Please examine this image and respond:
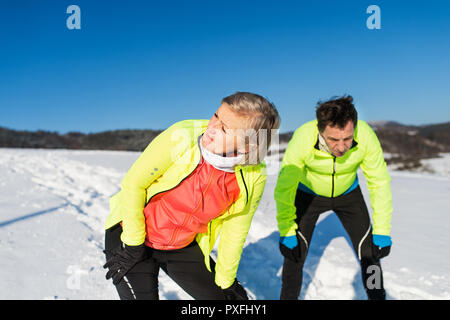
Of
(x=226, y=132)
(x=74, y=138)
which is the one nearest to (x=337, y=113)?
(x=226, y=132)

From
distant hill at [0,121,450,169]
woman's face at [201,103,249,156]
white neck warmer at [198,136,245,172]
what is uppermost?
woman's face at [201,103,249,156]

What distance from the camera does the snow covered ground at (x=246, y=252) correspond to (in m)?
2.80

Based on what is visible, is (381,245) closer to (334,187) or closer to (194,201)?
(334,187)

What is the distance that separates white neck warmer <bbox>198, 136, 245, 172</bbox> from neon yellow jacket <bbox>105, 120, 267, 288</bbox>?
0.06 meters

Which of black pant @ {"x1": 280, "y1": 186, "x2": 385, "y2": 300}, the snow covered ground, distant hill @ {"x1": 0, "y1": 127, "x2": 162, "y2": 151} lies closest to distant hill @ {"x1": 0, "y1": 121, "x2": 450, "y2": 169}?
distant hill @ {"x1": 0, "y1": 127, "x2": 162, "y2": 151}

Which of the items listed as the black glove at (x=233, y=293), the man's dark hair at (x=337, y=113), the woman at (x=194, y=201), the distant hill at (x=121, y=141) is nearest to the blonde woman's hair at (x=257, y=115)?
the woman at (x=194, y=201)

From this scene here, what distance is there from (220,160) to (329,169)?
136 cm

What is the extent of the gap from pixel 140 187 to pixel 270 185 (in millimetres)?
6111

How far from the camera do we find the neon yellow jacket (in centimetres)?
156

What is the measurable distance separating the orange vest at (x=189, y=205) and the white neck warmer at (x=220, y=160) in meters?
0.07

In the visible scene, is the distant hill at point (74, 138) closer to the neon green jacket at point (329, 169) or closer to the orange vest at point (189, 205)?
the neon green jacket at point (329, 169)

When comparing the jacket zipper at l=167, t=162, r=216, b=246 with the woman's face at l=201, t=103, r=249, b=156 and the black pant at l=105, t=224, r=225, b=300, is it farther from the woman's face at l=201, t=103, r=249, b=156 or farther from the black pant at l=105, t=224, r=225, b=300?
the woman's face at l=201, t=103, r=249, b=156

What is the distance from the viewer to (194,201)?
166 cm
